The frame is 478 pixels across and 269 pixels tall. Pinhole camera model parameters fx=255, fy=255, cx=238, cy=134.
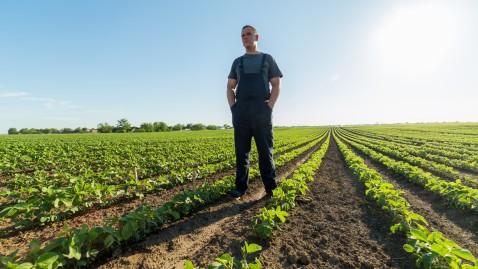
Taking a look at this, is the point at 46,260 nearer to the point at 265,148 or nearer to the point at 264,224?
the point at 264,224

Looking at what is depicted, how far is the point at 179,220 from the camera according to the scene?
391cm

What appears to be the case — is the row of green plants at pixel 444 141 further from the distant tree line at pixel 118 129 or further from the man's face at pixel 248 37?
the distant tree line at pixel 118 129

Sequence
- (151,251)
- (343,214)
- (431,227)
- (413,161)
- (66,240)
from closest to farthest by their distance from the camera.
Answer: (66,240) → (151,251) → (431,227) → (343,214) → (413,161)

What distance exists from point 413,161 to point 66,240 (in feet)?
41.6

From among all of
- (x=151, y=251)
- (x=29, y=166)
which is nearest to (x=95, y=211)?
(x=151, y=251)

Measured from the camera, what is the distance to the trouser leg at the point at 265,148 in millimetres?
4541

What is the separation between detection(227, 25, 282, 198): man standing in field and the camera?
448cm

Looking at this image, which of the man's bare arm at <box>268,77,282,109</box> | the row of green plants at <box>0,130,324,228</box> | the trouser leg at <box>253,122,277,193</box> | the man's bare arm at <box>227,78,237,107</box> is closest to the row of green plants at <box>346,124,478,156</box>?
the trouser leg at <box>253,122,277,193</box>

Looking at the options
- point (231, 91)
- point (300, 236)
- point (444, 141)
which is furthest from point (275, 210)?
point (444, 141)

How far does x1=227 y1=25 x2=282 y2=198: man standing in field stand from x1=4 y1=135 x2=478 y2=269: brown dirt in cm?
95

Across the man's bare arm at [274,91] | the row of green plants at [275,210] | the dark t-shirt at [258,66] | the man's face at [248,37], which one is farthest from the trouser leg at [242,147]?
the man's face at [248,37]

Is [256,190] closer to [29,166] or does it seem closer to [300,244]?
[300,244]

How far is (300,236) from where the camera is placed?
3.25 m

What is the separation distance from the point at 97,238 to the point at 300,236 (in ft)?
7.76
